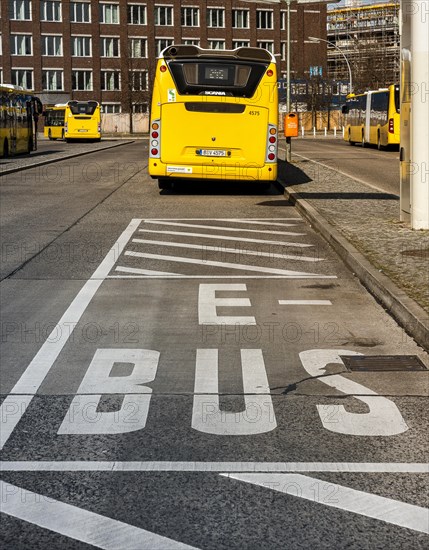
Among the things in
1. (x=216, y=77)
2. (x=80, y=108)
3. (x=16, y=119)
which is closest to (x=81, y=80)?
(x=80, y=108)

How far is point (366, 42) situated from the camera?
114m

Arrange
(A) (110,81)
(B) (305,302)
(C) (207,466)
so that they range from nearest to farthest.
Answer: (C) (207,466)
(B) (305,302)
(A) (110,81)

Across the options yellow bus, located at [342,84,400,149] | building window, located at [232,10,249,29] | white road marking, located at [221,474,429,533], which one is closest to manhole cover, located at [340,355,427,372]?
white road marking, located at [221,474,429,533]

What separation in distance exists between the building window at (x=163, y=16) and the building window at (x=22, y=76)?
14971mm

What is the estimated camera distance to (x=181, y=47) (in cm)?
2242

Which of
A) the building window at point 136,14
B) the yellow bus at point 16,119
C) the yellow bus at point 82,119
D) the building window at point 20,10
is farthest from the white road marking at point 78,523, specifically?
the building window at point 136,14

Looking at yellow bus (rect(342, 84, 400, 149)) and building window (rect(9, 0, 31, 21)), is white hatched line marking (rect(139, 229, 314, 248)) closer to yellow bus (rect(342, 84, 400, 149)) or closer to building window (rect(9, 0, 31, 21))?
yellow bus (rect(342, 84, 400, 149))

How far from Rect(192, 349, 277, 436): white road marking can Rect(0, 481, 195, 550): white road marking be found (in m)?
1.30

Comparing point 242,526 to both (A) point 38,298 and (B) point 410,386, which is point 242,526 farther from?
(A) point 38,298

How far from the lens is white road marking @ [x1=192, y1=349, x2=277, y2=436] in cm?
564

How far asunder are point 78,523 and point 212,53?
63.6ft

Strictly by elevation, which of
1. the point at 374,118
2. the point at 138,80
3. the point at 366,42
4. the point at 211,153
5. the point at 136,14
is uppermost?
the point at 136,14

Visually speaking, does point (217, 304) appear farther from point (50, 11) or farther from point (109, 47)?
point (109, 47)

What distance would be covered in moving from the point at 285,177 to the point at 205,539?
77.4 feet
